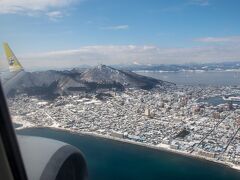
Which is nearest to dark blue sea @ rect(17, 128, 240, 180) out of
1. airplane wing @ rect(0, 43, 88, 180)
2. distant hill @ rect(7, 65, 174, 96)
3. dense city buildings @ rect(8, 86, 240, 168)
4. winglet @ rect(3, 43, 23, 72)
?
dense city buildings @ rect(8, 86, 240, 168)

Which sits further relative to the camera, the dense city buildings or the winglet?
the dense city buildings

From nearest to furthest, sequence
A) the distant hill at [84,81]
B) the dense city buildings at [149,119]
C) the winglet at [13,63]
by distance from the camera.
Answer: the winglet at [13,63], the dense city buildings at [149,119], the distant hill at [84,81]

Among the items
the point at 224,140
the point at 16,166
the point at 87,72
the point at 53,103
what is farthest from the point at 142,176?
the point at 87,72

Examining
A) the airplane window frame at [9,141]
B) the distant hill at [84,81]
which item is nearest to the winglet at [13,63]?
the airplane window frame at [9,141]

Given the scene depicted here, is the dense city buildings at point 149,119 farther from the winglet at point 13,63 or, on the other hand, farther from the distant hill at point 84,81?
the winglet at point 13,63

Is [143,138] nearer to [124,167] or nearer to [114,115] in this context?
[124,167]

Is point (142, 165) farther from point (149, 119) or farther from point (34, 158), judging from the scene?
point (34, 158)

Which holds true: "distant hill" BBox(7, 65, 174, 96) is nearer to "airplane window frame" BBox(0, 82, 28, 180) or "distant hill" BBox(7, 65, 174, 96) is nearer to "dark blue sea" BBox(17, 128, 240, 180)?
"dark blue sea" BBox(17, 128, 240, 180)

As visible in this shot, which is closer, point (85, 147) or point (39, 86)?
point (85, 147)
